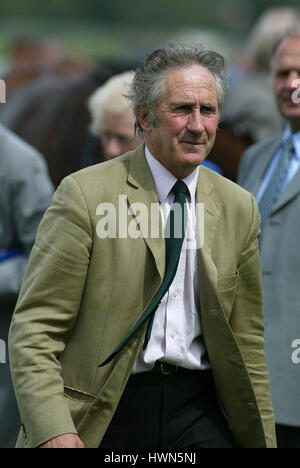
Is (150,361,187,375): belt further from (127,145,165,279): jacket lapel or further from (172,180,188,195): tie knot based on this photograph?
(172,180,188,195): tie knot

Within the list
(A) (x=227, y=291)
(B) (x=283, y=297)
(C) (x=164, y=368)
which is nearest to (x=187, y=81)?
(A) (x=227, y=291)

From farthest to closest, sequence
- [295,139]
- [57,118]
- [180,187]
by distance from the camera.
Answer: [57,118] < [295,139] < [180,187]

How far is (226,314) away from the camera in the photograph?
11.2ft

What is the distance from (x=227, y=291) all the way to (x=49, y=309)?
630mm

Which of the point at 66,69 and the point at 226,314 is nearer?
the point at 226,314

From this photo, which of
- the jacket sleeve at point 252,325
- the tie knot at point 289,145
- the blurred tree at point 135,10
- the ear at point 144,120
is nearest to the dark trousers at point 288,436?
the jacket sleeve at point 252,325

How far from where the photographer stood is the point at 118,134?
519 cm

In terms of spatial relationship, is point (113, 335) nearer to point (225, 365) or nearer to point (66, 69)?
point (225, 365)

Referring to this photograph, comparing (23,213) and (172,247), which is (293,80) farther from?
(172,247)

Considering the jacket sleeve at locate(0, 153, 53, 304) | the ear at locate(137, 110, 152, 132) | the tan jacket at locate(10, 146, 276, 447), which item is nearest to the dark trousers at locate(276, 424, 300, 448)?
the tan jacket at locate(10, 146, 276, 447)

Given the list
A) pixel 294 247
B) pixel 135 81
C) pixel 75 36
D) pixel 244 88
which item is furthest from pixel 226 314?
pixel 75 36

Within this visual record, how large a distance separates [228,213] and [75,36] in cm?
2958

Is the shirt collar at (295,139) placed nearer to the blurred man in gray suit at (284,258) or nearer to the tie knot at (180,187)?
the blurred man in gray suit at (284,258)

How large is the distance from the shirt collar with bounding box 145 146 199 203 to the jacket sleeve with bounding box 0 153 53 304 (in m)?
1.52
